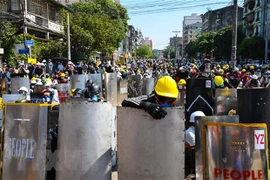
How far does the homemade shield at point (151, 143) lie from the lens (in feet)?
12.5

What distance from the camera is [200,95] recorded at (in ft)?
24.4

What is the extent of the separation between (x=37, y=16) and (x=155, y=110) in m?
34.8

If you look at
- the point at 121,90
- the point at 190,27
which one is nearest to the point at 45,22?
the point at 121,90

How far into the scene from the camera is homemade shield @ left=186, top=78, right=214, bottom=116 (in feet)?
24.4

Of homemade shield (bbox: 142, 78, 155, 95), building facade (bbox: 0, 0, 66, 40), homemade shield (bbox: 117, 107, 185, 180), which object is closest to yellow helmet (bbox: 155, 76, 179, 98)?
homemade shield (bbox: 117, 107, 185, 180)

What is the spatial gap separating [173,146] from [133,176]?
0.61m

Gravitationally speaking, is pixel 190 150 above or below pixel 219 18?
below

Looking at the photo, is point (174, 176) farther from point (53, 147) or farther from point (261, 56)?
point (261, 56)

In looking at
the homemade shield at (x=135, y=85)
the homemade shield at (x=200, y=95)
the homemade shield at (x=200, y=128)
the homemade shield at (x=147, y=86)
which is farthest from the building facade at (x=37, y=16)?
the homemade shield at (x=200, y=128)

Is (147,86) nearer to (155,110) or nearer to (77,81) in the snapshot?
(77,81)

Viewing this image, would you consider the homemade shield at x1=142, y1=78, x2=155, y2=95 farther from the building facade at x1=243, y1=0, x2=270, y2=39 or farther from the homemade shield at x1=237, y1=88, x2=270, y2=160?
A: the building facade at x1=243, y1=0, x2=270, y2=39

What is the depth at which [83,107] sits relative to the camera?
399cm

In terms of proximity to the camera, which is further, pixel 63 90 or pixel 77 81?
pixel 77 81

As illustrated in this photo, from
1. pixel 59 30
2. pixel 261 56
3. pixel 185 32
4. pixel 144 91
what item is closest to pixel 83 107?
pixel 144 91
